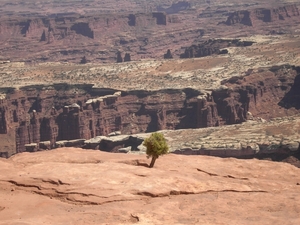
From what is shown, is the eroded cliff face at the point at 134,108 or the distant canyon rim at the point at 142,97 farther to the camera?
the distant canyon rim at the point at 142,97

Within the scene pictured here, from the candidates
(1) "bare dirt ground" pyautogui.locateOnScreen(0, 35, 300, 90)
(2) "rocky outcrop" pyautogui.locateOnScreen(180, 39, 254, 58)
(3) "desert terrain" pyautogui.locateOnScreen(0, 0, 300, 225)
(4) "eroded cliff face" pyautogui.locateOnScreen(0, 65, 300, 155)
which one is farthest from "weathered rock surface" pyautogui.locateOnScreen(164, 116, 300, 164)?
(2) "rocky outcrop" pyautogui.locateOnScreen(180, 39, 254, 58)

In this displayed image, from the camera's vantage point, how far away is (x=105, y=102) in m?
91.8

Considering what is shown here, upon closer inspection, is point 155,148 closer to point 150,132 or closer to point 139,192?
point 139,192

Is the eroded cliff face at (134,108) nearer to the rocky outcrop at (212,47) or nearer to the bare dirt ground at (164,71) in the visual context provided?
the bare dirt ground at (164,71)

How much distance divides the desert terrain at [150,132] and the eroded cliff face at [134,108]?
0.61 ft

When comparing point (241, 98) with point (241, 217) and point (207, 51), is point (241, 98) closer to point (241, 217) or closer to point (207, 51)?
point (207, 51)

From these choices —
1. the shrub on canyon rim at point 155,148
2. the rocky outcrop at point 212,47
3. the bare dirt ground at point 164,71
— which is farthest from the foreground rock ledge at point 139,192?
the rocky outcrop at point 212,47

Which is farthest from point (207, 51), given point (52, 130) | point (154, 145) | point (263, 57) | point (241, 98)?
point (154, 145)

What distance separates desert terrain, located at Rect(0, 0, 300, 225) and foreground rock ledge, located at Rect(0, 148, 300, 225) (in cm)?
5

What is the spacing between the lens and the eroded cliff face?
86250mm

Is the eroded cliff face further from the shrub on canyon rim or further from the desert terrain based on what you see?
the shrub on canyon rim

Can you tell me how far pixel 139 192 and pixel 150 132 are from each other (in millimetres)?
62971

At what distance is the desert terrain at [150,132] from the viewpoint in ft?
72.6

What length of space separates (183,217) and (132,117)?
234 feet
